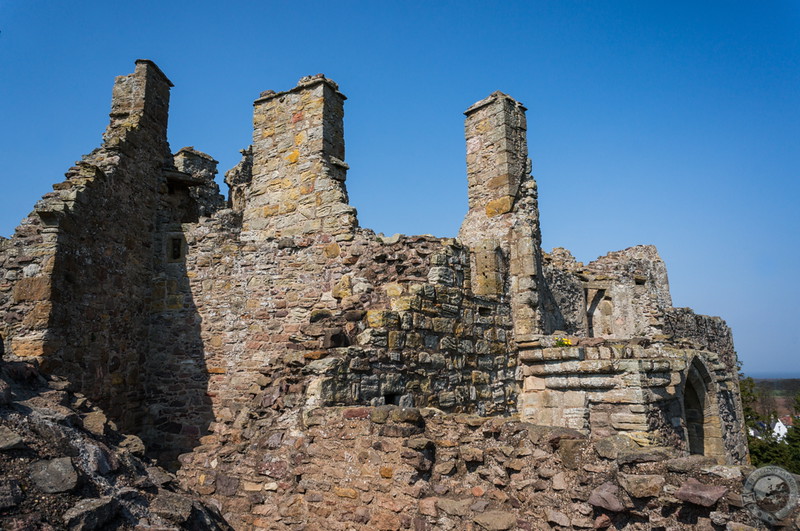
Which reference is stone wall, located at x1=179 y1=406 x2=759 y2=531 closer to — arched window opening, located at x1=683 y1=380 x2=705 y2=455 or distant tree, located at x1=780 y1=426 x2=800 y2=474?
arched window opening, located at x1=683 y1=380 x2=705 y2=455

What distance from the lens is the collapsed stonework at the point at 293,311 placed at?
6918mm

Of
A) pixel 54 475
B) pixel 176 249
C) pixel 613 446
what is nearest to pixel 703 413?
pixel 613 446

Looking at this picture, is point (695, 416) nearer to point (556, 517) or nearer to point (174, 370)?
point (556, 517)

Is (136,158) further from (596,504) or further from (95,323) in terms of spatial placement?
(596,504)

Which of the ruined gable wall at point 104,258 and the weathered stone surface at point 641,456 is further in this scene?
the ruined gable wall at point 104,258

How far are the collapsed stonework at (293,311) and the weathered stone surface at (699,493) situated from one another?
10.4 feet

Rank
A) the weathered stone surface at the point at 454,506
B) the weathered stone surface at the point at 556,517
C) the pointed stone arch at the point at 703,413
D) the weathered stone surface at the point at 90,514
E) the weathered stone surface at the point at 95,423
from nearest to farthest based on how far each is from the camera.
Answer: the weathered stone surface at the point at 90,514, the weathered stone surface at the point at 556,517, the weathered stone surface at the point at 454,506, the weathered stone surface at the point at 95,423, the pointed stone arch at the point at 703,413

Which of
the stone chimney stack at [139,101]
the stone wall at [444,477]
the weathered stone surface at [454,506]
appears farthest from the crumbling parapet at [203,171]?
the weathered stone surface at [454,506]

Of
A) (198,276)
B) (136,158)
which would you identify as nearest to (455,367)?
(198,276)

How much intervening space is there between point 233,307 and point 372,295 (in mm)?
3065

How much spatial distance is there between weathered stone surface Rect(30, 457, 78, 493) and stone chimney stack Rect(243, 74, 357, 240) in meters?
5.64

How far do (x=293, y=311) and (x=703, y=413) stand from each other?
22.0ft

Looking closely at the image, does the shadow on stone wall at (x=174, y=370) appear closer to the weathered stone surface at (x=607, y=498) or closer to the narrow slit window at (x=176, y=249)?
the narrow slit window at (x=176, y=249)

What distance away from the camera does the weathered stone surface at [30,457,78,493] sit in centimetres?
349
